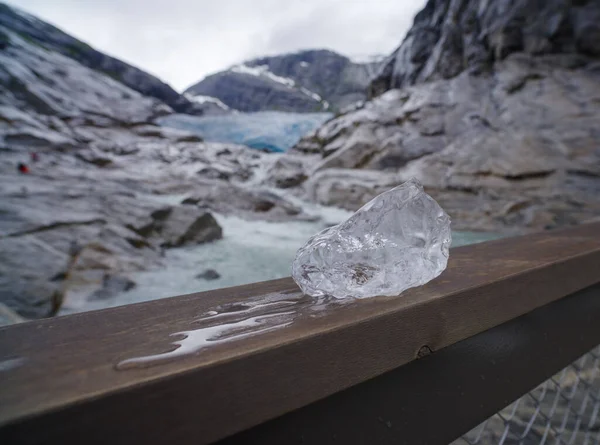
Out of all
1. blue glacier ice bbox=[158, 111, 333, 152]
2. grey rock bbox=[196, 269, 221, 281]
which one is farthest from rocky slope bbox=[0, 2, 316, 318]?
blue glacier ice bbox=[158, 111, 333, 152]

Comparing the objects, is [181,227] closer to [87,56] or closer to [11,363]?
[11,363]

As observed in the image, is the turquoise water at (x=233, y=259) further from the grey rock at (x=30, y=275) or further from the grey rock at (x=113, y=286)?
the grey rock at (x=30, y=275)

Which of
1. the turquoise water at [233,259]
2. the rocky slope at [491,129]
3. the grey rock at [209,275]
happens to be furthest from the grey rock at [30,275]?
the rocky slope at [491,129]

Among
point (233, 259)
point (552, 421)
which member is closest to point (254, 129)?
point (233, 259)

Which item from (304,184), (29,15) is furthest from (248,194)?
(29,15)

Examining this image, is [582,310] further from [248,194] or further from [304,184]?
[304,184]
